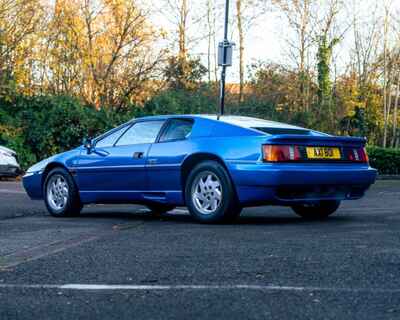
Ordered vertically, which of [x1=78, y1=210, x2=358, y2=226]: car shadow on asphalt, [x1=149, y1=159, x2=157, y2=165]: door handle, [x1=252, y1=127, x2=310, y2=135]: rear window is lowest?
[x1=78, y1=210, x2=358, y2=226]: car shadow on asphalt

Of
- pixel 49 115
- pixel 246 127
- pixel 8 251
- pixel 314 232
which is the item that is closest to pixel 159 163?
pixel 246 127

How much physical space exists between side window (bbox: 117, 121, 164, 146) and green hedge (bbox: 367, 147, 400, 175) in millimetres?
20145

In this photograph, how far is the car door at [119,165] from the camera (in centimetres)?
993

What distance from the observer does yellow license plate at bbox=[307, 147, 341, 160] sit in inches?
355

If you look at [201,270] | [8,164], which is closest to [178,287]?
[201,270]

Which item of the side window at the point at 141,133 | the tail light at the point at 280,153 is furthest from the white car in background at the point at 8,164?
the tail light at the point at 280,153

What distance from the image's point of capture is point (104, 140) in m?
10.6

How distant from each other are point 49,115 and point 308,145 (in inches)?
757

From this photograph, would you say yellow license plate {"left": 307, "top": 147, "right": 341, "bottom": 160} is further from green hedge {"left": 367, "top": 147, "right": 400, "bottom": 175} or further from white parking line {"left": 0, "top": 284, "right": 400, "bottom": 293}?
green hedge {"left": 367, "top": 147, "right": 400, "bottom": 175}

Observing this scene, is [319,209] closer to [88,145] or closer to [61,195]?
[88,145]

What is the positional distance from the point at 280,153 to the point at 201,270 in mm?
3447

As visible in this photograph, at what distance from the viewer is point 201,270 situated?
5.49 m

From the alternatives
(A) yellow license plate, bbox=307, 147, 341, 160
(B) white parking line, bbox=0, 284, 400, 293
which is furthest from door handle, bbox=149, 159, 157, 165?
(B) white parking line, bbox=0, 284, 400, 293

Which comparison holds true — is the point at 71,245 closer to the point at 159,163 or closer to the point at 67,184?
the point at 159,163
